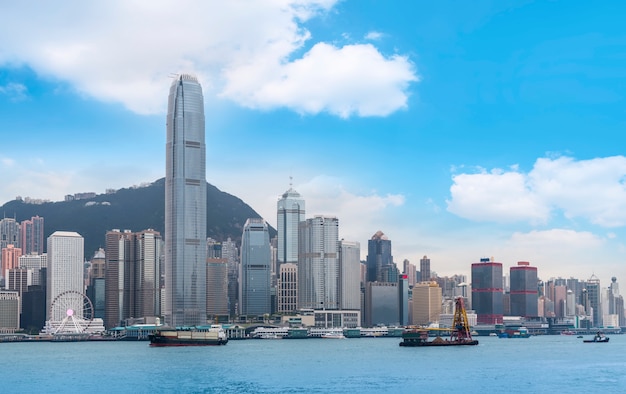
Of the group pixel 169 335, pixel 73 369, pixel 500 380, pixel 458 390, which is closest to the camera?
pixel 458 390

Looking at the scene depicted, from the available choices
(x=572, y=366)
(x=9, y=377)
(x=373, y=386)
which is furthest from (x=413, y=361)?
(x=9, y=377)

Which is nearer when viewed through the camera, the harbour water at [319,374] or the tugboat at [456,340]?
the harbour water at [319,374]

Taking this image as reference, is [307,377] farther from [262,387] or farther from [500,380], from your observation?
[500,380]

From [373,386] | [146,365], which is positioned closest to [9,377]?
[146,365]

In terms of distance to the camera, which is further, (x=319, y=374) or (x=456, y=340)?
(x=456, y=340)

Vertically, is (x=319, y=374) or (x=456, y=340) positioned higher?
(x=319, y=374)

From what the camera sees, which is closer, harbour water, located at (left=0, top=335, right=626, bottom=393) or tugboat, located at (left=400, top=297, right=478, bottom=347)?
harbour water, located at (left=0, top=335, right=626, bottom=393)

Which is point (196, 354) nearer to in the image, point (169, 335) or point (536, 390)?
point (169, 335)

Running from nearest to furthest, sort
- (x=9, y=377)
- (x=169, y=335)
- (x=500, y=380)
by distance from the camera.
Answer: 1. (x=500, y=380)
2. (x=9, y=377)
3. (x=169, y=335)

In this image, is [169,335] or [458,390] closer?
[458,390]
